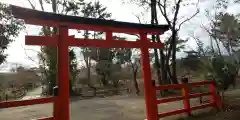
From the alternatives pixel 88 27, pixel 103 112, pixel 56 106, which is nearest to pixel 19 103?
pixel 56 106

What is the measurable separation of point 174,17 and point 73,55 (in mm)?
10372

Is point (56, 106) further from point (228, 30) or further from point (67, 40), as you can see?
point (228, 30)

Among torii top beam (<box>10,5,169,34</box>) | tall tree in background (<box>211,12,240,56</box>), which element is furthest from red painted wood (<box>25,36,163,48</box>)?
tall tree in background (<box>211,12,240,56</box>)

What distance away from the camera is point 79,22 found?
4691 mm

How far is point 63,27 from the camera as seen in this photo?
4531 mm

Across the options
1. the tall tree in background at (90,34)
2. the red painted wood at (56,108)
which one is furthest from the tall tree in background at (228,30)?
the red painted wood at (56,108)

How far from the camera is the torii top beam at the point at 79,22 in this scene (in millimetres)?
4000

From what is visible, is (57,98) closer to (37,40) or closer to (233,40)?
(37,40)

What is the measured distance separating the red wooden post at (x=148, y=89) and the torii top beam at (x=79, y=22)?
15.0 inches

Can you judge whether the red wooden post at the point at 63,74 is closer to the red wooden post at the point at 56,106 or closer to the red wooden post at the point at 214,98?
the red wooden post at the point at 56,106

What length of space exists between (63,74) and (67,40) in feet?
2.59

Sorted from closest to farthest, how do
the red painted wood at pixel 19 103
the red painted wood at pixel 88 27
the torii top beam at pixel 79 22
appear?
the red painted wood at pixel 19 103 → the torii top beam at pixel 79 22 → the red painted wood at pixel 88 27

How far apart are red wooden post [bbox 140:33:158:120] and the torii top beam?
0.38 metres

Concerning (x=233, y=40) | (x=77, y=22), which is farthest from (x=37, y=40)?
(x=233, y=40)
